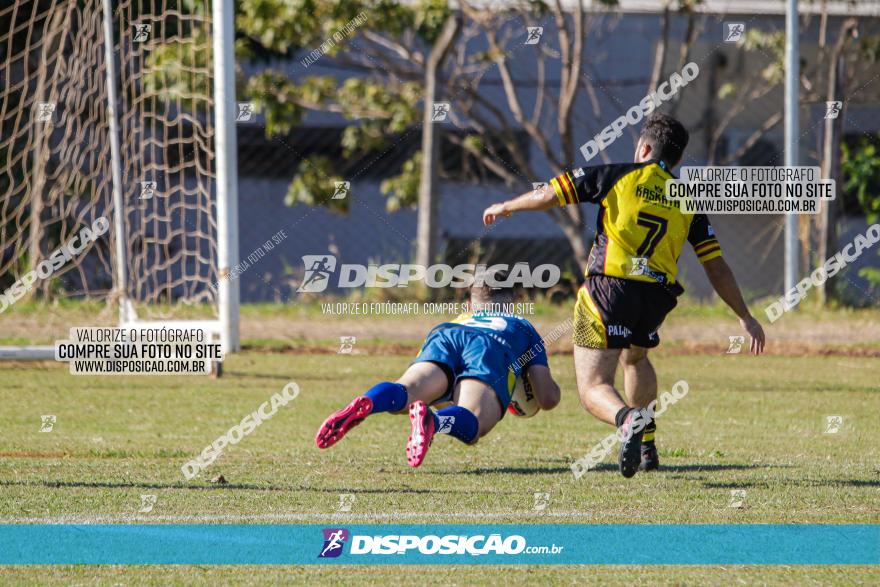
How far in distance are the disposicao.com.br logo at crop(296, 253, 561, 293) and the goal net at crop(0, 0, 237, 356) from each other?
219 centimetres

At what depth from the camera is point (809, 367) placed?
11578 mm

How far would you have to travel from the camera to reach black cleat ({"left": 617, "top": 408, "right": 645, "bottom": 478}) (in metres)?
5.41

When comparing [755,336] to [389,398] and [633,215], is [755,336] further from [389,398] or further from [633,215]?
[389,398]

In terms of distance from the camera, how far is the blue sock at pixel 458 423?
18.6ft

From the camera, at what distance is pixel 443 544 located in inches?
182

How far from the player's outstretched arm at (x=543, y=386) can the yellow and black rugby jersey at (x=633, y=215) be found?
0.64m

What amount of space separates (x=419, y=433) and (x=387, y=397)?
36 centimetres

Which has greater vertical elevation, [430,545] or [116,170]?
[116,170]

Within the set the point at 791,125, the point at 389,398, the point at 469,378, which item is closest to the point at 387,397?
the point at 389,398

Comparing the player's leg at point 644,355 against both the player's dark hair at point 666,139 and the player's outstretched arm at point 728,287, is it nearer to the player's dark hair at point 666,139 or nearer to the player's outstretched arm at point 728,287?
the player's outstretched arm at point 728,287

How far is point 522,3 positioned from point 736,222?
465cm

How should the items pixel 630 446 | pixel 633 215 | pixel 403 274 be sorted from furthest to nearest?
pixel 403 274 → pixel 633 215 → pixel 630 446

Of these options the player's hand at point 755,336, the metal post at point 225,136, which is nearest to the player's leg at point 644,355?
the player's hand at point 755,336

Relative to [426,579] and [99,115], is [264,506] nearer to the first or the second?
[426,579]
